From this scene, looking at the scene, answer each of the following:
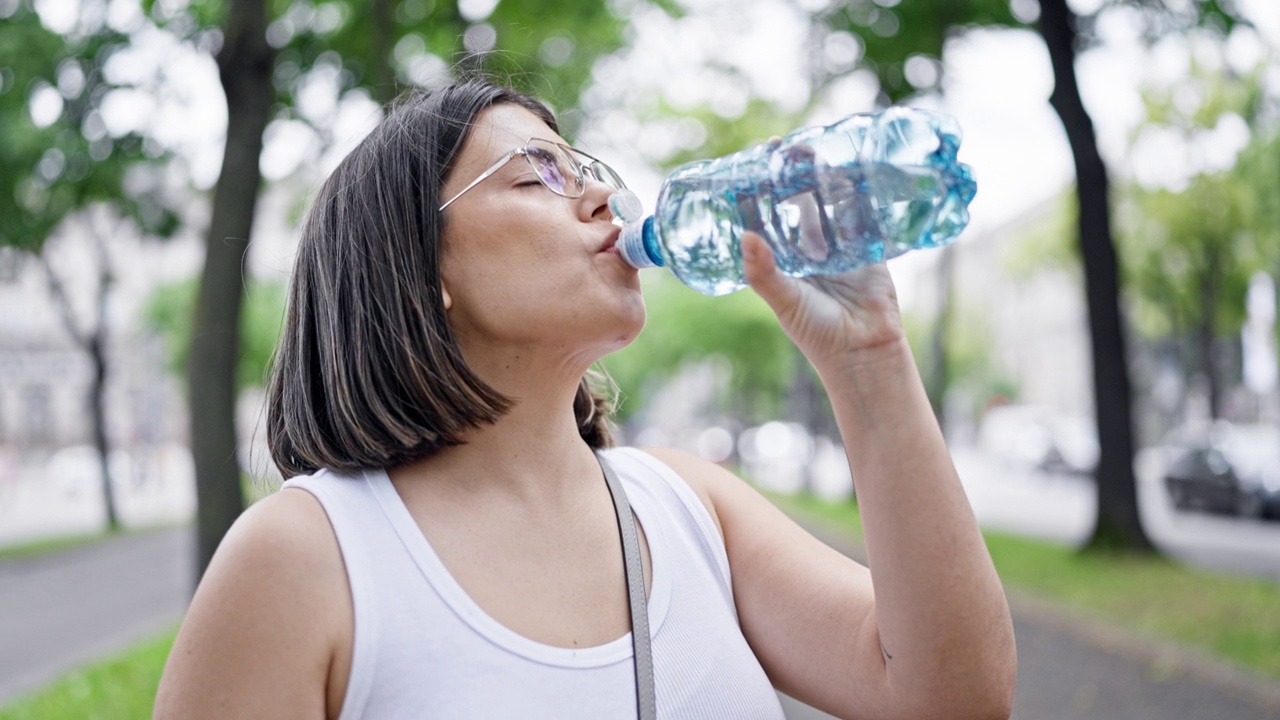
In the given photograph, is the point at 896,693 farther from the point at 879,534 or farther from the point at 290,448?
the point at 290,448

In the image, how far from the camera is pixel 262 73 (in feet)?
23.4

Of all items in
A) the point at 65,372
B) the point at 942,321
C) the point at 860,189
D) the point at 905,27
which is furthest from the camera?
the point at 65,372

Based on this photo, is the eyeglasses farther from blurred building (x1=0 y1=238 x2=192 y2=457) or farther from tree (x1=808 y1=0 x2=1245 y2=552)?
blurred building (x1=0 y1=238 x2=192 y2=457)

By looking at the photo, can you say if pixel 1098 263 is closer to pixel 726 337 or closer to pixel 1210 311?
pixel 726 337

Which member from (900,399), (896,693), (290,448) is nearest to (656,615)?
(896,693)

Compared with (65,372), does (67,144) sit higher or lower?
higher

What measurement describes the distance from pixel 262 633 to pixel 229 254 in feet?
20.0

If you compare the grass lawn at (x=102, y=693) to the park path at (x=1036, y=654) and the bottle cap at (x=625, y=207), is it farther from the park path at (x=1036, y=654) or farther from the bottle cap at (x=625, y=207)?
the bottle cap at (x=625, y=207)

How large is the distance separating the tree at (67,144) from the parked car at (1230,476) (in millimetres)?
18601

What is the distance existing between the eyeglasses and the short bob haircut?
8 centimetres

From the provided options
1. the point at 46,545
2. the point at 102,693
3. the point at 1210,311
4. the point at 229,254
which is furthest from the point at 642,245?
the point at 1210,311

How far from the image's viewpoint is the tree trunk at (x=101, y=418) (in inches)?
883

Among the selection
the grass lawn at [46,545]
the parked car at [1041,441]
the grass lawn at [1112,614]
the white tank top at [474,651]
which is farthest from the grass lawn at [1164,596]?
the parked car at [1041,441]

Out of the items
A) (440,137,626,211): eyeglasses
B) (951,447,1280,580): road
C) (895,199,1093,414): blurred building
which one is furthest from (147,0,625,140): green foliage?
(895,199,1093,414): blurred building
